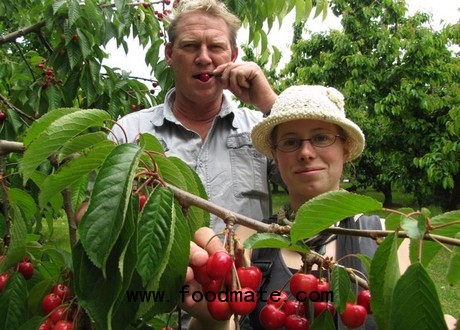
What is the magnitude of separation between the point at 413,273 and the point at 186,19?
1.85 m

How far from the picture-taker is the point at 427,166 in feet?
32.6

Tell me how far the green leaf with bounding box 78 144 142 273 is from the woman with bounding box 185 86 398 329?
85 centimetres

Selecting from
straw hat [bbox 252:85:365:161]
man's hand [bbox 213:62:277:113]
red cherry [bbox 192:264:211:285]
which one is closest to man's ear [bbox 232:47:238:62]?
man's hand [bbox 213:62:277:113]

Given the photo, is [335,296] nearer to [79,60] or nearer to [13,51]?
[79,60]

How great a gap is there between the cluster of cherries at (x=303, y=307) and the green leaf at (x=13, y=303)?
0.52 m

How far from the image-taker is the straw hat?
1562 millimetres

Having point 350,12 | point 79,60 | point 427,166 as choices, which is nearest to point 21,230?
point 79,60

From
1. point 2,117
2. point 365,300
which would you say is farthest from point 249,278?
point 2,117

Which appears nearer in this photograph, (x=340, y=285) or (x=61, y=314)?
(x=340, y=285)

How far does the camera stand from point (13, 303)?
3.45 feet

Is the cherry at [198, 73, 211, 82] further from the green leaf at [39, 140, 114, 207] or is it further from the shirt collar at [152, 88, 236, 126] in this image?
the green leaf at [39, 140, 114, 207]

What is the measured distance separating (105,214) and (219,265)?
0.67 feet

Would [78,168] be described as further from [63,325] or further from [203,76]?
[203,76]

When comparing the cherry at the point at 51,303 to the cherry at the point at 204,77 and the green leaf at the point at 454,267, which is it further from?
the cherry at the point at 204,77
